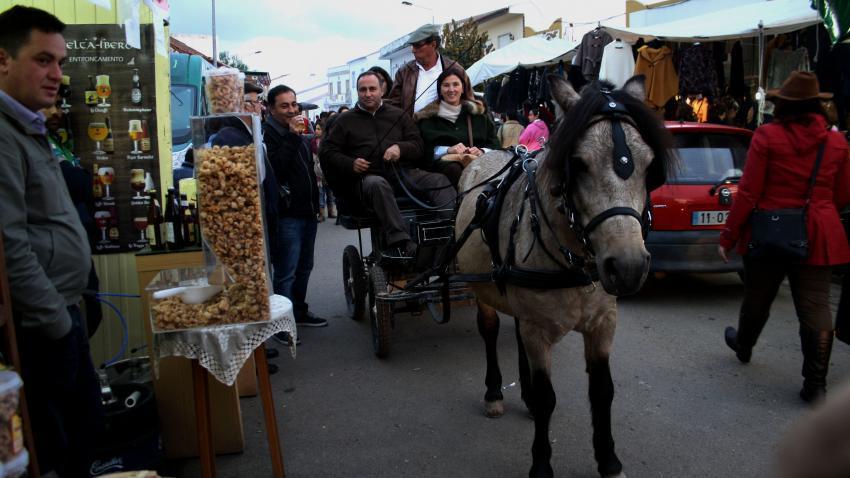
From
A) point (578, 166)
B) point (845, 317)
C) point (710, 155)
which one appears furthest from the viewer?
point (710, 155)

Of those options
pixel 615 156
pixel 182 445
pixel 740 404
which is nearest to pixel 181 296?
pixel 182 445

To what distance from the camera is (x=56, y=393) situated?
256 centimetres

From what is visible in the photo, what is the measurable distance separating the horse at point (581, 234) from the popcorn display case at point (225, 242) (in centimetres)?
130

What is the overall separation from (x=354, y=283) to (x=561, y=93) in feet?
12.6

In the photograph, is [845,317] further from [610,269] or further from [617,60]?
[617,60]

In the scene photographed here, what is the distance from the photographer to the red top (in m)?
4.11

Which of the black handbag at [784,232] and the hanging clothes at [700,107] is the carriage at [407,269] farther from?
the hanging clothes at [700,107]

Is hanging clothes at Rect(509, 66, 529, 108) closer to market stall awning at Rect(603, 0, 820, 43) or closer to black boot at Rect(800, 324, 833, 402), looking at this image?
market stall awning at Rect(603, 0, 820, 43)

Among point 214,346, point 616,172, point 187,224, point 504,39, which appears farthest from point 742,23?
point 504,39

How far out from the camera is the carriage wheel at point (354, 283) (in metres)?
6.31

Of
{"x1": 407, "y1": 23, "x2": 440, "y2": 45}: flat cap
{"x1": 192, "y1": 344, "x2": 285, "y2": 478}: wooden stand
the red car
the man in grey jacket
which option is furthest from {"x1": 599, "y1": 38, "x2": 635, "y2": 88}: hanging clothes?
the man in grey jacket

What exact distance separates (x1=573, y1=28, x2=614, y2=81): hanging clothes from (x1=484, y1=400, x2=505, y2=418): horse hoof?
7.21 meters

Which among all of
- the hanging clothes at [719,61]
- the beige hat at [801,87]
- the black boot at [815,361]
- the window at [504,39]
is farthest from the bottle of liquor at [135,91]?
the window at [504,39]

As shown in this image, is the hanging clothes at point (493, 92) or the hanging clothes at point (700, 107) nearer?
the hanging clothes at point (700, 107)
